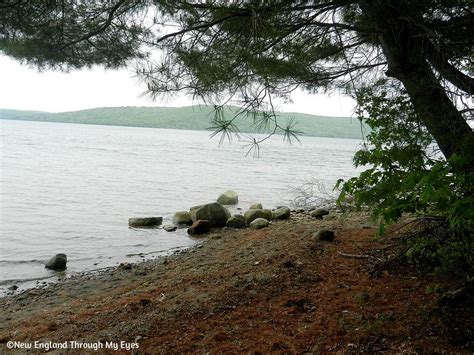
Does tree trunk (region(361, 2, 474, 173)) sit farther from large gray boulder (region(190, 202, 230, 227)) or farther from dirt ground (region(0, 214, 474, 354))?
large gray boulder (region(190, 202, 230, 227))

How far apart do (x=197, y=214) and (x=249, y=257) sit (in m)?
5.73

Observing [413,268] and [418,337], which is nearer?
[418,337]

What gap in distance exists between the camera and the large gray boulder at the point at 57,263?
7939mm

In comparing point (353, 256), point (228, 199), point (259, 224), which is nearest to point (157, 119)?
point (228, 199)

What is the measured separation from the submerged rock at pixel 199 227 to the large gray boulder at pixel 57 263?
155 inches

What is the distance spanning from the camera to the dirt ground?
3.15 metres

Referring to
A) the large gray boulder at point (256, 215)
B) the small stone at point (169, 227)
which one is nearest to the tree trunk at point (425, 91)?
the large gray boulder at point (256, 215)

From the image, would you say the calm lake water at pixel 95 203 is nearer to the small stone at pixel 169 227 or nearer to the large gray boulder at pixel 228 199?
the small stone at pixel 169 227

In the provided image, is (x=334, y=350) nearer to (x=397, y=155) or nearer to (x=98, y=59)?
(x=397, y=155)

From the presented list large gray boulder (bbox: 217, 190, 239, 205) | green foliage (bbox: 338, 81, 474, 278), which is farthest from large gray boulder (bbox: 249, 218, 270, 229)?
green foliage (bbox: 338, 81, 474, 278)

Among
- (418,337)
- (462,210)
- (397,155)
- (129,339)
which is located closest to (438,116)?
(397,155)

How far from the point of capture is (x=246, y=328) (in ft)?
11.6

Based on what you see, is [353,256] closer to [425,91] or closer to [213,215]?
[425,91]

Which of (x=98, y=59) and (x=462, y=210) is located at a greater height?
(x=98, y=59)
